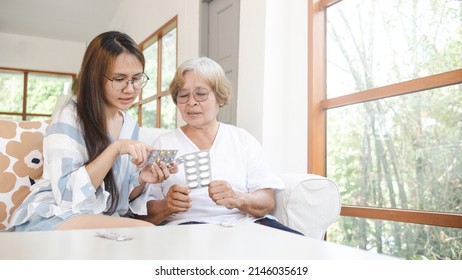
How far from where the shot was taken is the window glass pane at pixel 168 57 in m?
5.30

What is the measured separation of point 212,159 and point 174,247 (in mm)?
959

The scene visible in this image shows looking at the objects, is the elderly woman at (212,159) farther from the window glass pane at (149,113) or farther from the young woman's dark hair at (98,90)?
the window glass pane at (149,113)

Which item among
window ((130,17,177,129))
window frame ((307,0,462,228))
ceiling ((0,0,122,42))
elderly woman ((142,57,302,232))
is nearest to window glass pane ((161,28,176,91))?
window ((130,17,177,129))

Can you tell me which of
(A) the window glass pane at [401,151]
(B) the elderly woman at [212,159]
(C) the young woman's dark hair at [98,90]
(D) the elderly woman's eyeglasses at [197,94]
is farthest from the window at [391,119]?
(C) the young woman's dark hair at [98,90]

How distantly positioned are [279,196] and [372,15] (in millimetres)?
1395

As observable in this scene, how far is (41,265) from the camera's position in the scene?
751 mm

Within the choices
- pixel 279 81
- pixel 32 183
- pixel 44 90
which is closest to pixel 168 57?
pixel 279 81

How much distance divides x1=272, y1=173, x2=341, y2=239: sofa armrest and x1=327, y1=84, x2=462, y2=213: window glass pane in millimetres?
687

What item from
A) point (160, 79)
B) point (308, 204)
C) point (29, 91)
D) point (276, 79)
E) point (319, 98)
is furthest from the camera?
point (29, 91)

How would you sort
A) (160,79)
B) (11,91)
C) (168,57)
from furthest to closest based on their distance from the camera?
(11,91)
(160,79)
(168,57)

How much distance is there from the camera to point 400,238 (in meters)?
2.44


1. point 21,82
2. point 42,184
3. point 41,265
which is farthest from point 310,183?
point 21,82

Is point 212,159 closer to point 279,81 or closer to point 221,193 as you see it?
point 221,193

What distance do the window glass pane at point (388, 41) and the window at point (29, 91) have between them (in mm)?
6735
